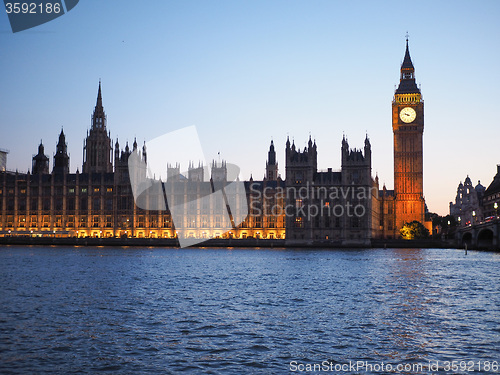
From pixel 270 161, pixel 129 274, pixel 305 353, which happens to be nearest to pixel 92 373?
pixel 305 353

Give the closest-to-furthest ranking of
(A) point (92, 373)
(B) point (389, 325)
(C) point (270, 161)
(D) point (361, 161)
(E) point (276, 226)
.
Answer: (A) point (92, 373) < (B) point (389, 325) < (D) point (361, 161) < (E) point (276, 226) < (C) point (270, 161)

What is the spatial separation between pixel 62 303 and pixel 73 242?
376ft

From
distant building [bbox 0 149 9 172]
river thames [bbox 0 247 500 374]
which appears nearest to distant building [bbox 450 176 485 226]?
river thames [bbox 0 247 500 374]

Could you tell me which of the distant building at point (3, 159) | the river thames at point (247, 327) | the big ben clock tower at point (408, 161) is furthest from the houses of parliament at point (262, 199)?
the river thames at point (247, 327)

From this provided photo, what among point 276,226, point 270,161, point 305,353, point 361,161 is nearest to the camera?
point 305,353

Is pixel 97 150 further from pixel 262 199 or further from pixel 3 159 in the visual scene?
pixel 262 199

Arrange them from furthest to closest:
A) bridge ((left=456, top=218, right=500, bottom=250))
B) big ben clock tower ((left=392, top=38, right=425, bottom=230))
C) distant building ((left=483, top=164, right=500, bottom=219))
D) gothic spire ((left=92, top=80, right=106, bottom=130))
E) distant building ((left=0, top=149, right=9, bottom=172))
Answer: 1. distant building ((left=0, top=149, right=9, bottom=172))
2. gothic spire ((left=92, top=80, right=106, bottom=130))
3. big ben clock tower ((left=392, top=38, right=425, bottom=230))
4. distant building ((left=483, top=164, right=500, bottom=219))
5. bridge ((left=456, top=218, right=500, bottom=250))

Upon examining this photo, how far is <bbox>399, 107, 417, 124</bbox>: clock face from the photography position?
16625cm

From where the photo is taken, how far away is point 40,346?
21.4 meters

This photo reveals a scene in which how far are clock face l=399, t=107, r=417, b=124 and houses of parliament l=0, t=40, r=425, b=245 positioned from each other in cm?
30

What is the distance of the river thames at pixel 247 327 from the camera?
63.6 ft

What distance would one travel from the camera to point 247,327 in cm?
2588

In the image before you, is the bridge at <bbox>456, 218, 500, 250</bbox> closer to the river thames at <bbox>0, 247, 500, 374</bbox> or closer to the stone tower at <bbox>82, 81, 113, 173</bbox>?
the river thames at <bbox>0, 247, 500, 374</bbox>

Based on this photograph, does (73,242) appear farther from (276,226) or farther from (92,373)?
(92,373)
